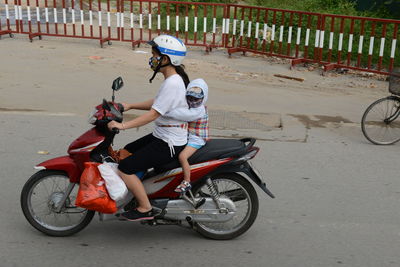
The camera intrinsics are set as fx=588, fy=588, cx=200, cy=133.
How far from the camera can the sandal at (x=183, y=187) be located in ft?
14.9

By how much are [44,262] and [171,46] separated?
1870 millimetres

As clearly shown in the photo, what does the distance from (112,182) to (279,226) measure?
5.20ft

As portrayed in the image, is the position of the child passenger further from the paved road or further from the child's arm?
the paved road

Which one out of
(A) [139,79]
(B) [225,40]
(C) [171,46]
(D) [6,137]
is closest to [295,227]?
(C) [171,46]

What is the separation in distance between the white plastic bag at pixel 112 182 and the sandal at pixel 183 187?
411mm

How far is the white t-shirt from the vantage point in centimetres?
441

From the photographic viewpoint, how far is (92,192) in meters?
4.40

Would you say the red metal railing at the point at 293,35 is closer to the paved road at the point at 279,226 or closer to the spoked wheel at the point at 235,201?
the paved road at the point at 279,226

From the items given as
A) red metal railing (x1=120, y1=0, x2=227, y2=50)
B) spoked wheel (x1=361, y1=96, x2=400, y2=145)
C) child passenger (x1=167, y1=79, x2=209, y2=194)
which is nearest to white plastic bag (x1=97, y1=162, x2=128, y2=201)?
child passenger (x1=167, y1=79, x2=209, y2=194)

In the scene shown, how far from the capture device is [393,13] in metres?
14.7

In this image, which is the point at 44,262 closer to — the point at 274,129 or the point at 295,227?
the point at 295,227

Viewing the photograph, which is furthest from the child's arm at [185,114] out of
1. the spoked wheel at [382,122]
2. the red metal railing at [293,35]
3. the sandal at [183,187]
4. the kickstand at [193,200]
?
the red metal railing at [293,35]

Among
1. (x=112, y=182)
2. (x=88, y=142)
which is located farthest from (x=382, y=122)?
(x=88, y=142)

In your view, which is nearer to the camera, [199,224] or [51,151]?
[199,224]
